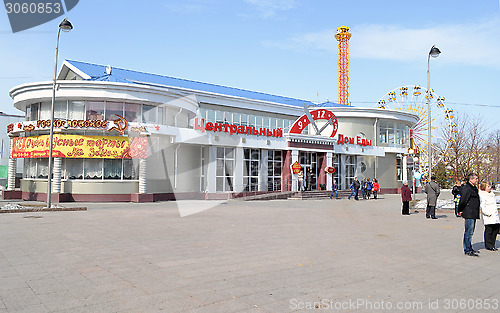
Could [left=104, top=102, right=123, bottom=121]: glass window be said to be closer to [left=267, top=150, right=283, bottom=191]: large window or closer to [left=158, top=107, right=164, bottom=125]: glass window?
[left=158, top=107, right=164, bottom=125]: glass window

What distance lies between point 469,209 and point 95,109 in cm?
2364

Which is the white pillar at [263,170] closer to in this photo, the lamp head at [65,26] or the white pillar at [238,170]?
the white pillar at [238,170]

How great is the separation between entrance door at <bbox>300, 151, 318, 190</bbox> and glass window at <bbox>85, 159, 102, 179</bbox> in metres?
18.7

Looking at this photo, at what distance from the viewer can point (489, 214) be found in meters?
9.45

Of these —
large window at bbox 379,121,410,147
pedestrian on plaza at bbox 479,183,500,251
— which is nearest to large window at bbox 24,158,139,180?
pedestrian on plaza at bbox 479,183,500,251

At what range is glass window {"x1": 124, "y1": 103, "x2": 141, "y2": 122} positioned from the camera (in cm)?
2695

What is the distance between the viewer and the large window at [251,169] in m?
32.8

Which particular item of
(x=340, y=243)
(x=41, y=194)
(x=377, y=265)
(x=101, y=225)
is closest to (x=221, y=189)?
(x=41, y=194)

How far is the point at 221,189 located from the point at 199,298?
2572cm

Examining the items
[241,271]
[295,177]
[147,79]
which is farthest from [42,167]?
[241,271]

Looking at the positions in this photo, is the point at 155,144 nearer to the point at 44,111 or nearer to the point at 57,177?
the point at 57,177

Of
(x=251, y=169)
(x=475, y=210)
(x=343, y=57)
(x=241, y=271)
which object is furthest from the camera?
(x=343, y=57)

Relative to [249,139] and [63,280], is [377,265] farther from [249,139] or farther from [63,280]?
[249,139]

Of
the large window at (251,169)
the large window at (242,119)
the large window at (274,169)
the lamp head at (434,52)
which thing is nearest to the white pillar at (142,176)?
the large window at (251,169)
